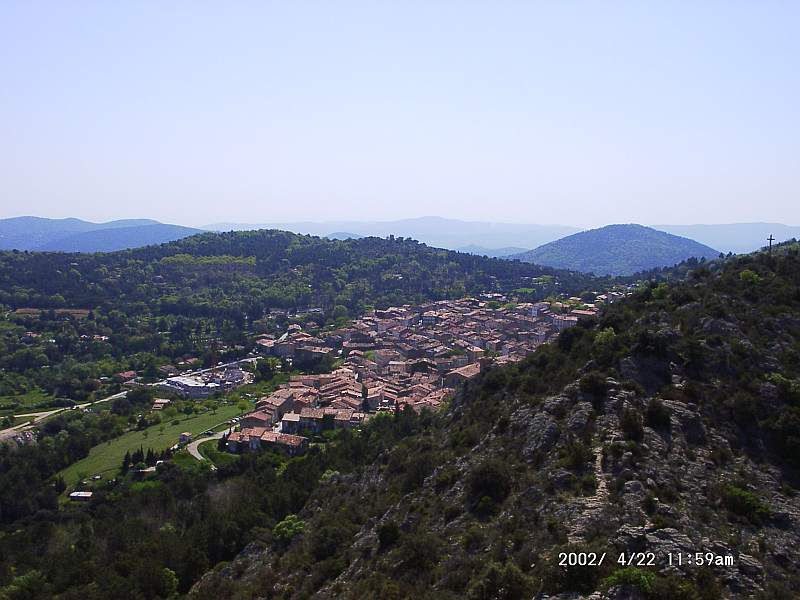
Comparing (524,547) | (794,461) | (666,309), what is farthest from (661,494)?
(666,309)

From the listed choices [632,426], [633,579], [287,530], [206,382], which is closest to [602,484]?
[632,426]

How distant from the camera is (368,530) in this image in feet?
73.7

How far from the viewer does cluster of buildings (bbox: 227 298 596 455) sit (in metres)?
50.1

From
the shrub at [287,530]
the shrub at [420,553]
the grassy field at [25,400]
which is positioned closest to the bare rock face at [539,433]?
the shrub at [420,553]

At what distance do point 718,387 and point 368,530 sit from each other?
1419cm

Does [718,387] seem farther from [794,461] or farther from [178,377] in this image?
[178,377]

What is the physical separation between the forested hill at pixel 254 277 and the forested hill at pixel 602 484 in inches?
3171

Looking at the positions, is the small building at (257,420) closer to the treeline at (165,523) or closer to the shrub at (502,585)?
the treeline at (165,523)

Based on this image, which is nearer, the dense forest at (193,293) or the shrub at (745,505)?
the shrub at (745,505)

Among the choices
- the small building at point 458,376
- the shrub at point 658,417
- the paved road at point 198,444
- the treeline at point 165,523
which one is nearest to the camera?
the shrub at point 658,417

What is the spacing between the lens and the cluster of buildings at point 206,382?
6644cm

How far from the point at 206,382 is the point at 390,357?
21.7 m

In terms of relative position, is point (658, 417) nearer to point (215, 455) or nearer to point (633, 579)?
point (633, 579)

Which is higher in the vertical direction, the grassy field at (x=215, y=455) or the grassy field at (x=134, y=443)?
the grassy field at (x=215, y=455)
